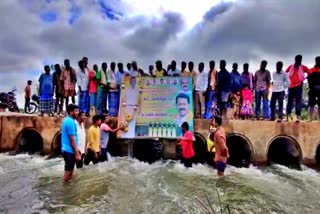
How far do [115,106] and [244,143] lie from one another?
167 inches

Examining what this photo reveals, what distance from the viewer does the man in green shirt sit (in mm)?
12703

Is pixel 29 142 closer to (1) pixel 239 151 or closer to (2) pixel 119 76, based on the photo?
(2) pixel 119 76

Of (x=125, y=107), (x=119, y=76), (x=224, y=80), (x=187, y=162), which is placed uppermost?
(x=119, y=76)

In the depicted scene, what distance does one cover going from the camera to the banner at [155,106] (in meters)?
11.7

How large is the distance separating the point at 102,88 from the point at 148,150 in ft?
8.13

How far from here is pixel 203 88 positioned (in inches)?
490

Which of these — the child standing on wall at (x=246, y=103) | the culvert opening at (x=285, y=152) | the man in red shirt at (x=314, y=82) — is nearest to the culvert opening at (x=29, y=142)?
the child standing on wall at (x=246, y=103)

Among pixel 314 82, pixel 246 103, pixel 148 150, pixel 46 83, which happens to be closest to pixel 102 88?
pixel 46 83

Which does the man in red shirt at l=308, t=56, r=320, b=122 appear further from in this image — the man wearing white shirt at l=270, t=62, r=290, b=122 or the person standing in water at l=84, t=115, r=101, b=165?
the person standing in water at l=84, t=115, r=101, b=165

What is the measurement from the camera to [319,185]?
9398 millimetres

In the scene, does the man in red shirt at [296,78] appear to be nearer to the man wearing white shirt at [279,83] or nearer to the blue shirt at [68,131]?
the man wearing white shirt at [279,83]

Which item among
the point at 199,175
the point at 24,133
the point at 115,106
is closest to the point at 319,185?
the point at 199,175

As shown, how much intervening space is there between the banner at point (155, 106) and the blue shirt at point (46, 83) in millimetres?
2565

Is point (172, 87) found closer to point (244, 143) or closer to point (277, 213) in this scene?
point (244, 143)
